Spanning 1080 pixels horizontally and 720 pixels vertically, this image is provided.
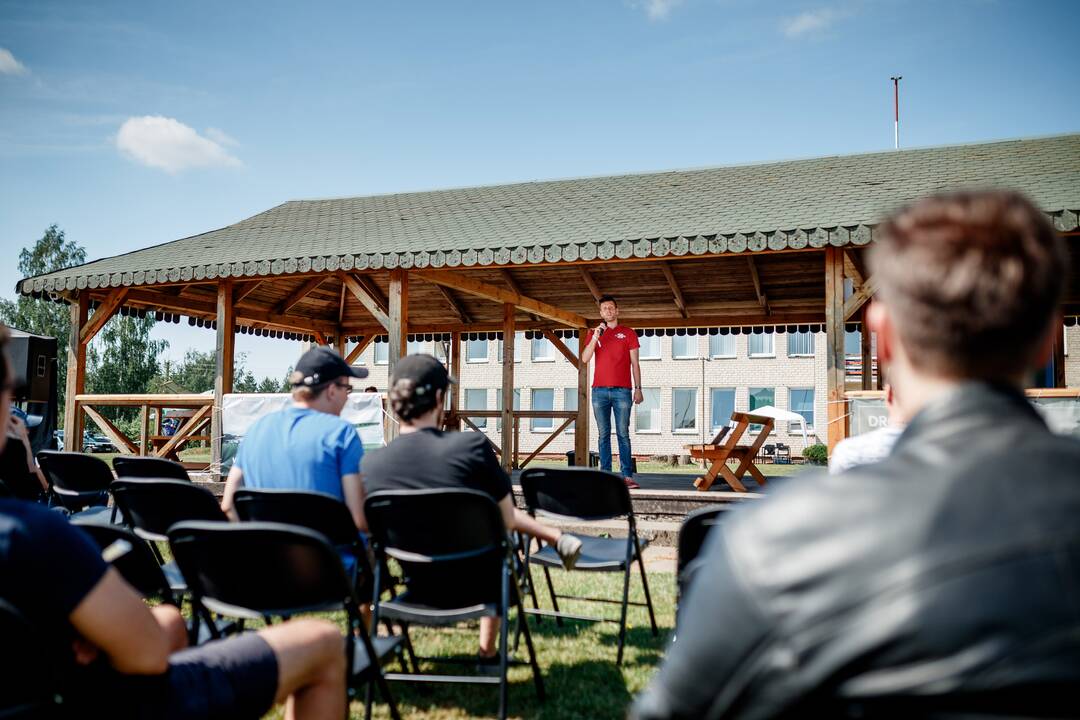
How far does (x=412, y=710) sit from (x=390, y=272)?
6.80 m

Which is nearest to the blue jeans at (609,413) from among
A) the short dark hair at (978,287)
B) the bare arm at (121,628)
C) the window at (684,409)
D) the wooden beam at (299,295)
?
the wooden beam at (299,295)

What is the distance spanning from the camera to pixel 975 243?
0.97 metres

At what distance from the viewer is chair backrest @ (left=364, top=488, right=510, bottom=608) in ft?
10.6

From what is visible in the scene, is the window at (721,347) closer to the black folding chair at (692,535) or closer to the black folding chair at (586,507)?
the black folding chair at (586,507)

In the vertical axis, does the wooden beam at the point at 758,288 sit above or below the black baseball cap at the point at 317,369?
above

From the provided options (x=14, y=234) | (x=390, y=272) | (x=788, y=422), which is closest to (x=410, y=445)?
(x=390, y=272)

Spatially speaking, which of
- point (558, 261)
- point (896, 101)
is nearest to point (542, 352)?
point (896, 101)

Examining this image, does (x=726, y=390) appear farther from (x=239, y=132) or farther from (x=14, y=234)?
(x=14, y=234)

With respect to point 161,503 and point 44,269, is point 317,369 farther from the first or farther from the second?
point 44,269

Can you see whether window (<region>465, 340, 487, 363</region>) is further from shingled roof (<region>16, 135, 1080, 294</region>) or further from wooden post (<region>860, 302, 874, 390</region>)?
wooden post (<region>860, 302, 874, 390</region>)

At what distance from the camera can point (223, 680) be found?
6.59 feet

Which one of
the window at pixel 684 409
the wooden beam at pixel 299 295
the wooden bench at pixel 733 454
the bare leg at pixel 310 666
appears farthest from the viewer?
the window at pixel 684 409

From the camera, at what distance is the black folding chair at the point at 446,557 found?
3236mm

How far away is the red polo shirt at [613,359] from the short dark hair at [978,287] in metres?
8.29
